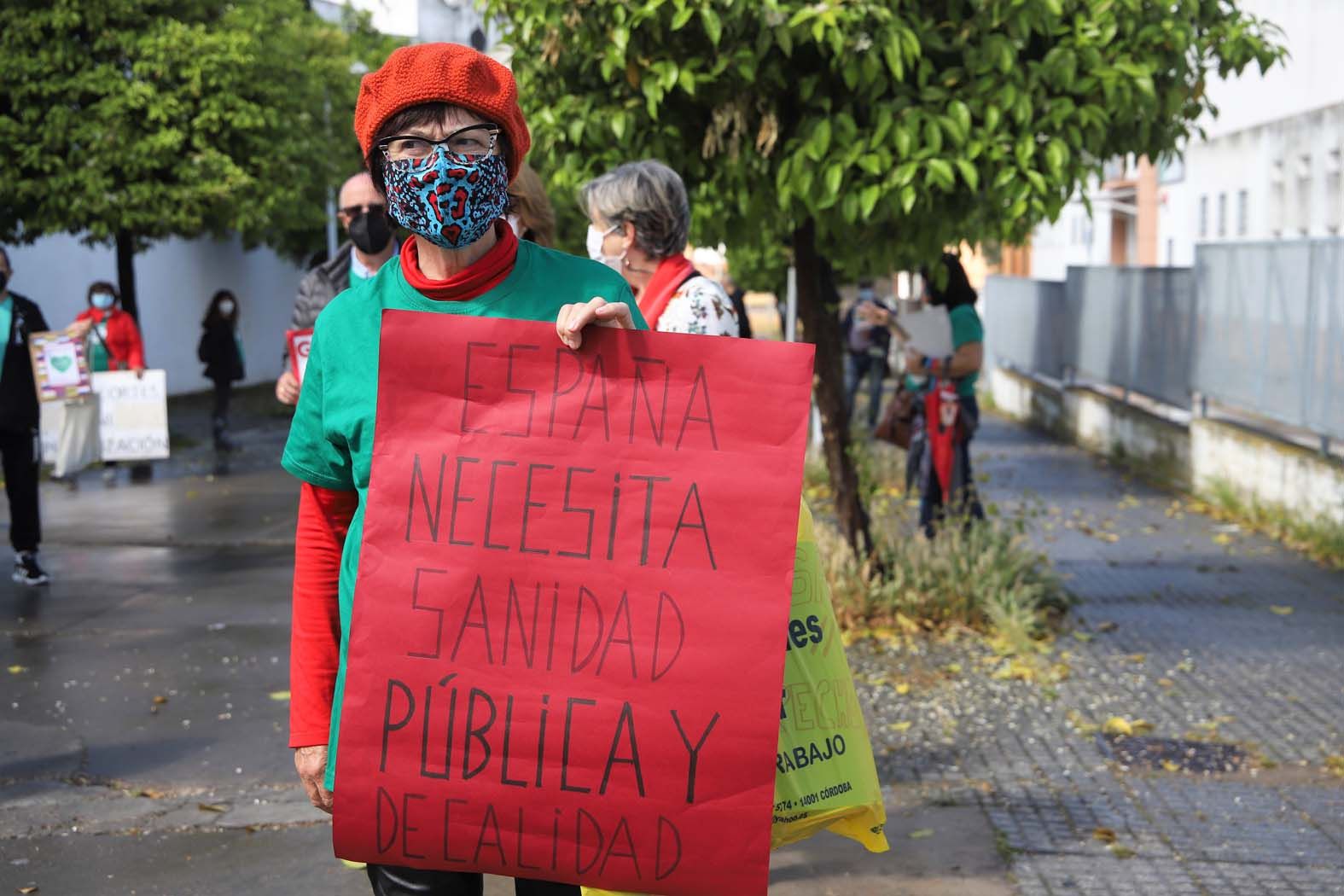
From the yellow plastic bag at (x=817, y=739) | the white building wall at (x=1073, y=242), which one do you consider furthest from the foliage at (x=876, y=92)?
the white building wall at (x=1073, y=242)

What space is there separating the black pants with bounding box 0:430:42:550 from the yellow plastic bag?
693 centimetres

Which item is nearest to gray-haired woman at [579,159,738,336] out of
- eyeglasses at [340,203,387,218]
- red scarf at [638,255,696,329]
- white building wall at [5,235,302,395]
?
red scarf at [638,255,696,329]

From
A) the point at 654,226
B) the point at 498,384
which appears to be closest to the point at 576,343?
the point at 498,384

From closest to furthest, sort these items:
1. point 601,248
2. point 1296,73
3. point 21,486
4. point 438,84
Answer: point 438,84, point 601,248, point 21,486, point 1296,73

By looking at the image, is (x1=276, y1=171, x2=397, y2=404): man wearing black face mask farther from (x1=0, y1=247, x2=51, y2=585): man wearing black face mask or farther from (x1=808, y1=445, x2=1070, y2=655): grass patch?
(x1=0, y1=247, x2=51, y2=585): man wearing black face mask

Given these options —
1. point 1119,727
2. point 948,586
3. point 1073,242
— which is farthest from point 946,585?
point 1073,242

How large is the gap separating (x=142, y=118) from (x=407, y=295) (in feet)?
54.2

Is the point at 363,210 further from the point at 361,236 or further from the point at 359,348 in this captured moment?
the point at 359,348

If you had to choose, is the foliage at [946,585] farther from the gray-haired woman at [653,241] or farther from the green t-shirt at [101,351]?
the green t-shirt at [101,351]

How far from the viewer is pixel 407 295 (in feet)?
8.89

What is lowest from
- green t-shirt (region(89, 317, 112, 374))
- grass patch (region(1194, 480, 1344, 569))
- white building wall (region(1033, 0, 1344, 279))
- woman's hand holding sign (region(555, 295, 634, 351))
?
grass patch (region(1194, 480, 1344, 569))

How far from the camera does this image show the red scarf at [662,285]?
413cm

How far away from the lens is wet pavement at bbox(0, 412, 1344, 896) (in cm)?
466

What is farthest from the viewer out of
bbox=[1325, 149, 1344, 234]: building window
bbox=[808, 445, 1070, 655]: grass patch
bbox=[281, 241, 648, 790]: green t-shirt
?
bbox=[1325, 149, 1344, 234]: building window
